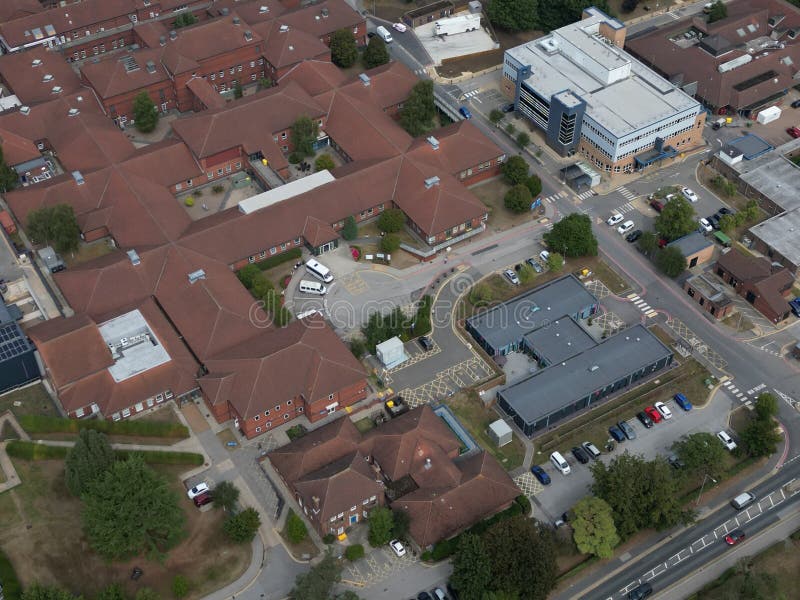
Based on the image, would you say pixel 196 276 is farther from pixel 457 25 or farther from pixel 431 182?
pixel 457 25

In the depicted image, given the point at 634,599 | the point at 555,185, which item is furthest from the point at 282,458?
the point at 555,185

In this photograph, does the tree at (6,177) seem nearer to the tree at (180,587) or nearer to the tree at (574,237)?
the tree at (180,587)

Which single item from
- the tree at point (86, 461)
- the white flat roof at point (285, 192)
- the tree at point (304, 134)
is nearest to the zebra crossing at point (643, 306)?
the white flat roof at point (285, 192)

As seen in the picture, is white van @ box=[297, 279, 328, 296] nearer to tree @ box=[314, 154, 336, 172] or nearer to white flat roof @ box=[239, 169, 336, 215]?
white flat roof @ box=[239, 169, 336, 215]

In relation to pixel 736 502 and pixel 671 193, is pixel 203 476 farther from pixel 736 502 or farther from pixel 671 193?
pixel 671 193

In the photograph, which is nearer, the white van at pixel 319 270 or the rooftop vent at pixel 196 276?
the rooftop vent at pixel 196 276

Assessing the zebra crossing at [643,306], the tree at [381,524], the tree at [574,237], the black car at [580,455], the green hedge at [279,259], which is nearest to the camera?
the tree at [381,524]
